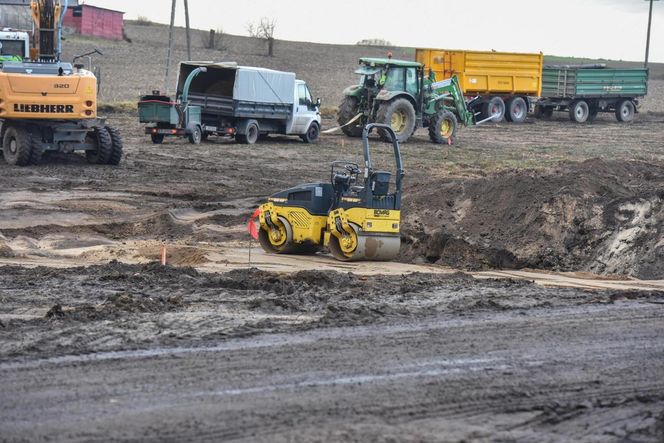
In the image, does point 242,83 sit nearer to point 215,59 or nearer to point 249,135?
point 249,135

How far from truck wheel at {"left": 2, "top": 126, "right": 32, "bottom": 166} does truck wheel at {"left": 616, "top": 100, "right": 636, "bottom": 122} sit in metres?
29.4

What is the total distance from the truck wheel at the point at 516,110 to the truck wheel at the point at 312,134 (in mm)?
12749

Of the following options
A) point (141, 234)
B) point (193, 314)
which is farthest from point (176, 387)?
point (141, 234)

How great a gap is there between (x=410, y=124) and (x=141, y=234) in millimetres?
16046

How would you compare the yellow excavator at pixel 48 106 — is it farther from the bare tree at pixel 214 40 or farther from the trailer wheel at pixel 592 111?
the bare tree at pixel 214 40

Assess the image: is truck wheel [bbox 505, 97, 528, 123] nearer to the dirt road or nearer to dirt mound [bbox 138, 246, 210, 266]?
dirt mound [bbox 138, 246, 210, 266]

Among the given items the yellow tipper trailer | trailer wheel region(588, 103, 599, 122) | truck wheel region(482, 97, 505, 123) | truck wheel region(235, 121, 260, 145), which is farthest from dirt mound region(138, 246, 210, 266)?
trailer wheel region(588, 103, 599, 122)

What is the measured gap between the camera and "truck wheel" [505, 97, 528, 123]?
41.7 m

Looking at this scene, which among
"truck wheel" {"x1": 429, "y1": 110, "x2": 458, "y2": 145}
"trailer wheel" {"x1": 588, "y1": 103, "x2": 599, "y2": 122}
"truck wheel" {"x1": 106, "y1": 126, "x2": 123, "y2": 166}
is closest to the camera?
"truck wheel" {"x1": 106, "y1": 126, "x2": 123, "y2": 166}

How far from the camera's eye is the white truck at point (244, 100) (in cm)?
2883

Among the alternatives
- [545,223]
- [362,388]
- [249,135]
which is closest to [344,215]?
[545,223]

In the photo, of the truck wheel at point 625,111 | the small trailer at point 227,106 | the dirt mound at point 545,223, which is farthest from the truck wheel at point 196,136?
the truck wheel at point 625,111

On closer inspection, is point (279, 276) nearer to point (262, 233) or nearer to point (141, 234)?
point (262, 233)

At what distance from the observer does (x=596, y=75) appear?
143ft
